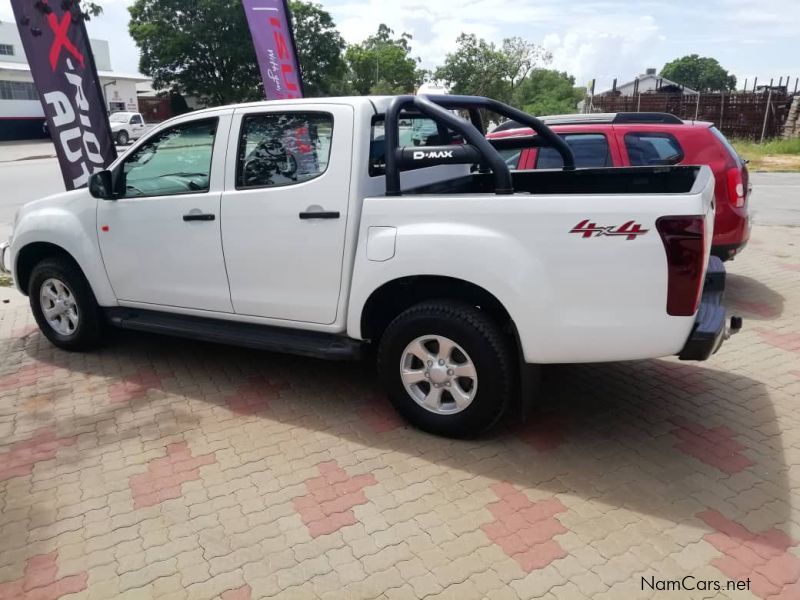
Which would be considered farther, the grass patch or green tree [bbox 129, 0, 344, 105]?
green tree [bbox 129, 0, 344, 105]

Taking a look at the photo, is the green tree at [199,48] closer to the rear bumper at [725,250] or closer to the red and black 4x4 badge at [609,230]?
the rear bumper at [725,250]

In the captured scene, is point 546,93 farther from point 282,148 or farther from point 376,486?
point 376,486

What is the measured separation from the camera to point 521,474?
329 centimetres

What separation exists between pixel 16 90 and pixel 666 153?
44.9 m

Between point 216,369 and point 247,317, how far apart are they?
2.58 feet

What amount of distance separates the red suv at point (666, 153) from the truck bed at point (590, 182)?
0.87 meters

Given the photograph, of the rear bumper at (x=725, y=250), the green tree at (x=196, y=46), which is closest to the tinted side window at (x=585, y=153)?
the rear bumper at (x=725, y=250)

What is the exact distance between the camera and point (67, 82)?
6465 millimetres

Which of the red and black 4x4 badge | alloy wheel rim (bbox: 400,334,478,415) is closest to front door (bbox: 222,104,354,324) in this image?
alloy wheel rim (bbox: 400,334,478,415)

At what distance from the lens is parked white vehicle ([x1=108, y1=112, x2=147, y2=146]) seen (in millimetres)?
31941

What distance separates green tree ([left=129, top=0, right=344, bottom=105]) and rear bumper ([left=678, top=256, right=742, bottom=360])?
45252 mm

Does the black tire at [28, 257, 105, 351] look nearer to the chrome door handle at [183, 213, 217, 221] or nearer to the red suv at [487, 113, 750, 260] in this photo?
the chrome door handle at [183, 213, 217, 221]

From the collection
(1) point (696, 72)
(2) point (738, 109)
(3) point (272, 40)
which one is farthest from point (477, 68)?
(1) point (696, 72)

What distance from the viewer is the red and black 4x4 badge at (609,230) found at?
2.91 m
